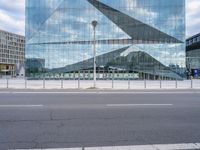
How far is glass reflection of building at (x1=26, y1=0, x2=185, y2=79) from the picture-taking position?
65812mm

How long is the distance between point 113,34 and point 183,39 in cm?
1698

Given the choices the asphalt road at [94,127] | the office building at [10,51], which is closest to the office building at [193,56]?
the asphalt road at [94,127]

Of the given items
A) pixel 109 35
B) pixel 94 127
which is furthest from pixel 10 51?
pixel 94 127

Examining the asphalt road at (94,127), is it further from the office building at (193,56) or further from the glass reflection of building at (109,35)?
the office building at (193,56)

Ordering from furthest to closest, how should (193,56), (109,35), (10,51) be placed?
(10,51) → (193,56) → (109,35)

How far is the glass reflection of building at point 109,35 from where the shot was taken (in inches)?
2591

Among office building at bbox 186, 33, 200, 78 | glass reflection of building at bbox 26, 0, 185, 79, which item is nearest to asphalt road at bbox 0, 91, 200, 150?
glass reflection of building at bbox 26, 0, 185, 79

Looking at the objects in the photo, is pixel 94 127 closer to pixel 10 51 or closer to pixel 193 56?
pixel 193 56

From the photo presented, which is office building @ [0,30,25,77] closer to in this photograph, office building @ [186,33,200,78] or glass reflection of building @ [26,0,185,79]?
glass reflection of building @ [26,0,185,79]

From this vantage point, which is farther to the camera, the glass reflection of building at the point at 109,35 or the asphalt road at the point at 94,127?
the glass reflection of building at the point at 109,35

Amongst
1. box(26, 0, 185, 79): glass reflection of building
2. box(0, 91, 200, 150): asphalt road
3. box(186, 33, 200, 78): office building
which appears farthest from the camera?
box(186, 33, 200, 78): office building

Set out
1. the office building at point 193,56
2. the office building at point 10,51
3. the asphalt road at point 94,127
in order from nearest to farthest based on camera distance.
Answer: the asphalt road at point 94,127
the office building at point 193,56
the office building at point 10,51

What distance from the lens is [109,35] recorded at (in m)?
68.6

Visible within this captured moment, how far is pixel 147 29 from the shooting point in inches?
2657
